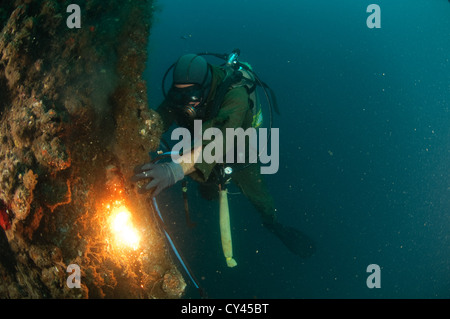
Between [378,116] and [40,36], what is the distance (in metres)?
35.9

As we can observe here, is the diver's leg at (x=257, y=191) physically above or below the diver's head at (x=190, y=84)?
below

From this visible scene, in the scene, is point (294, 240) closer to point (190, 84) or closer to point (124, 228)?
point (190, 84)

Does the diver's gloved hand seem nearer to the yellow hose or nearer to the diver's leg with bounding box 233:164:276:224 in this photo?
the yellow hose

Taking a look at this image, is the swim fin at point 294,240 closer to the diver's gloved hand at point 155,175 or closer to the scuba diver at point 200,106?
the scuba diver at point 200,106

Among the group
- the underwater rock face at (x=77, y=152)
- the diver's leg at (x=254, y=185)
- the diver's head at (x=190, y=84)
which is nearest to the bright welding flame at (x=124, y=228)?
the underwater rock face at (x=77, y=152)

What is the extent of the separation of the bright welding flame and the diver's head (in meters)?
1.54

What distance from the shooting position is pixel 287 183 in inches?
510

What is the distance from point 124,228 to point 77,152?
75cm

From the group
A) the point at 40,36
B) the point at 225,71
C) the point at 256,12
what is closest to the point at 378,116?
the point at 256,12

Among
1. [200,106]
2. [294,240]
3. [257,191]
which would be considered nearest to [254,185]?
[257,191]

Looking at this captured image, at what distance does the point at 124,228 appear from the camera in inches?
86.1

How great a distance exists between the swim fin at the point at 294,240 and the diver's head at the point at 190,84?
4515 mm

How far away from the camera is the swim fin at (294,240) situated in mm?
6701
